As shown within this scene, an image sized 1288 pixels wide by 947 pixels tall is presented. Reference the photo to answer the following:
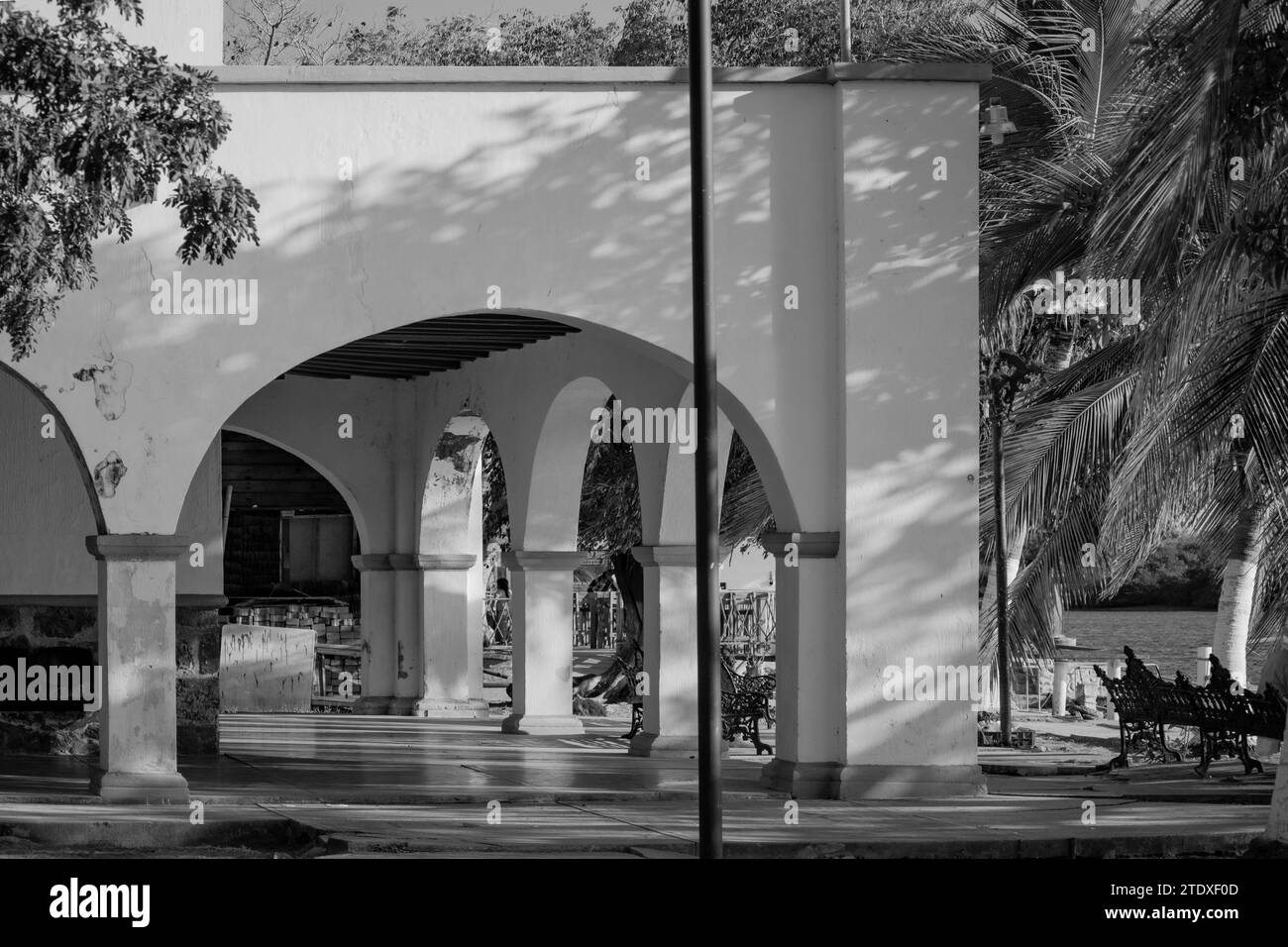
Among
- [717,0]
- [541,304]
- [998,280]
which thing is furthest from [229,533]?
[541,304]

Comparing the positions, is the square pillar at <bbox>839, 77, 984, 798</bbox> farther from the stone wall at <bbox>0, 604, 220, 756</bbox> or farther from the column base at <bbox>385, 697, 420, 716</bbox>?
the column base at <bbox>385, 697, 420, 716</bbox>

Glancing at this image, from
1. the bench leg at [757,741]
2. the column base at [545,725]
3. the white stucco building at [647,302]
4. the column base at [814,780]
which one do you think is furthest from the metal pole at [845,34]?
the column base at [545,725]

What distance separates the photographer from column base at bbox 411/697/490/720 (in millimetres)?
19031

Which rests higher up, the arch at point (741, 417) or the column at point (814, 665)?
the arch at point (741, 417)

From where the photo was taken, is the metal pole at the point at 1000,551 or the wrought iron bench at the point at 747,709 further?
the metal pole at the point at 1000,551

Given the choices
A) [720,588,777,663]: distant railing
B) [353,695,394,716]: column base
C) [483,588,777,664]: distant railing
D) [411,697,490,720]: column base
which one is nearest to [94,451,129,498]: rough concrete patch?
[411,697,490,720]: column base

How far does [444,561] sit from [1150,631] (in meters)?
80.7

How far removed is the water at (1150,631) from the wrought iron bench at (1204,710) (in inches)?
1570

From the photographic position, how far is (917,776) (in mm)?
11781

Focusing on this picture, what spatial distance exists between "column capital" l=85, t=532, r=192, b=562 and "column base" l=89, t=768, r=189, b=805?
1.33 meters

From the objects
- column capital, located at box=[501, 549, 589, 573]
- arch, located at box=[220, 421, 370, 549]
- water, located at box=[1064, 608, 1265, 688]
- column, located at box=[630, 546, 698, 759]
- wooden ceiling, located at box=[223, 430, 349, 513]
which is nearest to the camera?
column, located at box=[630, 546, 698, 759]

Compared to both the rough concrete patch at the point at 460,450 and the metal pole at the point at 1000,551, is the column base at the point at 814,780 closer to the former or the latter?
the metal pole at the point at 1000,551

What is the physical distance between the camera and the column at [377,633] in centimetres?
1941
